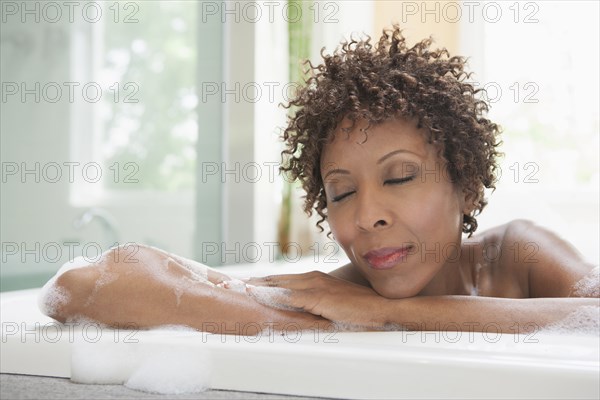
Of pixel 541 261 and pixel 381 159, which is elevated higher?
pixel 381 159

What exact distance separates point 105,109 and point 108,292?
126 centimetres

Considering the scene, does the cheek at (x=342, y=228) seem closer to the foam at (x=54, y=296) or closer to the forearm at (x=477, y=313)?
the forearm at (x=477, y=313)

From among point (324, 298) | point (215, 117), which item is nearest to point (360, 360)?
point (324, 298)

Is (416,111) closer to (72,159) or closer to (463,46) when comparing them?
(72,159)

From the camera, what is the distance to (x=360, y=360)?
916 mm

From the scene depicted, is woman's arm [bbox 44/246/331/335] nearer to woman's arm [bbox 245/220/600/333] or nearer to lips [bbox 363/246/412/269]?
woman's arm [bbox 245/220/600/333]

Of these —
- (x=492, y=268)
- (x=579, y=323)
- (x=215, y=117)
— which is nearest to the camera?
(x=579, y=323)

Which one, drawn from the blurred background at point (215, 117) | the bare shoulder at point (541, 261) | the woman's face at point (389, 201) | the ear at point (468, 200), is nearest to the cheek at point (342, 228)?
the woman's face at point (389, 201)

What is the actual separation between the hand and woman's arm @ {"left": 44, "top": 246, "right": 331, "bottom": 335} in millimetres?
25

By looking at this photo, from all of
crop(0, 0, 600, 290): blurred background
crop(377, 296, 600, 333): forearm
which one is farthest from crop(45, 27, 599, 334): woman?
crop(0, 0, 600, 290): blurred background

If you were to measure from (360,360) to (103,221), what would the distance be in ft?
4.63

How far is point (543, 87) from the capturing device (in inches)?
113

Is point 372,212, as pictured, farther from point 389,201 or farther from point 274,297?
point 274,297

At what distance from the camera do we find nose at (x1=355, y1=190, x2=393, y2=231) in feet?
3.79
